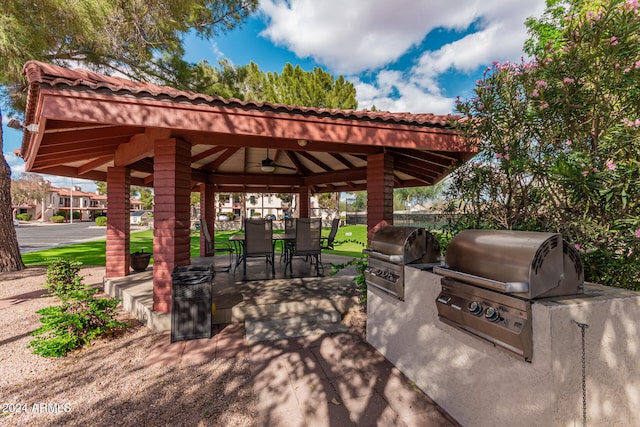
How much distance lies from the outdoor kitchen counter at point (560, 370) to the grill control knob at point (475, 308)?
214 mm

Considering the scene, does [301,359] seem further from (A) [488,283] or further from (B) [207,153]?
(B) [207,153]

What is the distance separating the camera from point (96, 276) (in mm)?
7086

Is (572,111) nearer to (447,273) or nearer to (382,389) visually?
(447,273)

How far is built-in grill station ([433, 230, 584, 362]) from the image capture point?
1583mm

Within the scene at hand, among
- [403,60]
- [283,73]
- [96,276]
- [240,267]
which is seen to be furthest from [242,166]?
[403,60]

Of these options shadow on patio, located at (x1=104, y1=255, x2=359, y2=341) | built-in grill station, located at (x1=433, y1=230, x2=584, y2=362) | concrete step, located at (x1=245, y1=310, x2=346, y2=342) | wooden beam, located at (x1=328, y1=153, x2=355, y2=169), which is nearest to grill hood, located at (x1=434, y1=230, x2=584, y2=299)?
built-in grill station, located at (x1=433, y1=230, x2=584, y2=362)

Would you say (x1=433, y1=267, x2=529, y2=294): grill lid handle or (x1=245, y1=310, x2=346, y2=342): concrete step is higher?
(x1=433, y1=267, x2=529, y2=294): grill lid handle

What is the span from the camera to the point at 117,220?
616 cm

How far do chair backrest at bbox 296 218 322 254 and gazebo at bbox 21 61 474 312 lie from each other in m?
1.26

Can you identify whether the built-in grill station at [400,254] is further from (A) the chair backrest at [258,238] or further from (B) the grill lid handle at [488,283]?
(A) the chair backrest at [258,238]

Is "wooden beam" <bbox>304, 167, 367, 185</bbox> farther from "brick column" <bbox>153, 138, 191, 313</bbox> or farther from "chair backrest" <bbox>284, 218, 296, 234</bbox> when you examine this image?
"brick column" <bbox>153, 138, 191, 313</bbox>

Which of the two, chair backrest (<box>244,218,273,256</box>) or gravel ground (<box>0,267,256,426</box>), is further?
chair backrest (<box>244,218,273,256</box>)

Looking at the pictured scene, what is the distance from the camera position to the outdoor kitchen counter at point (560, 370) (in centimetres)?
152

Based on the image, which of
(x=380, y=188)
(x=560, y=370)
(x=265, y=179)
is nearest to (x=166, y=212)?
(x=380, y=188)
